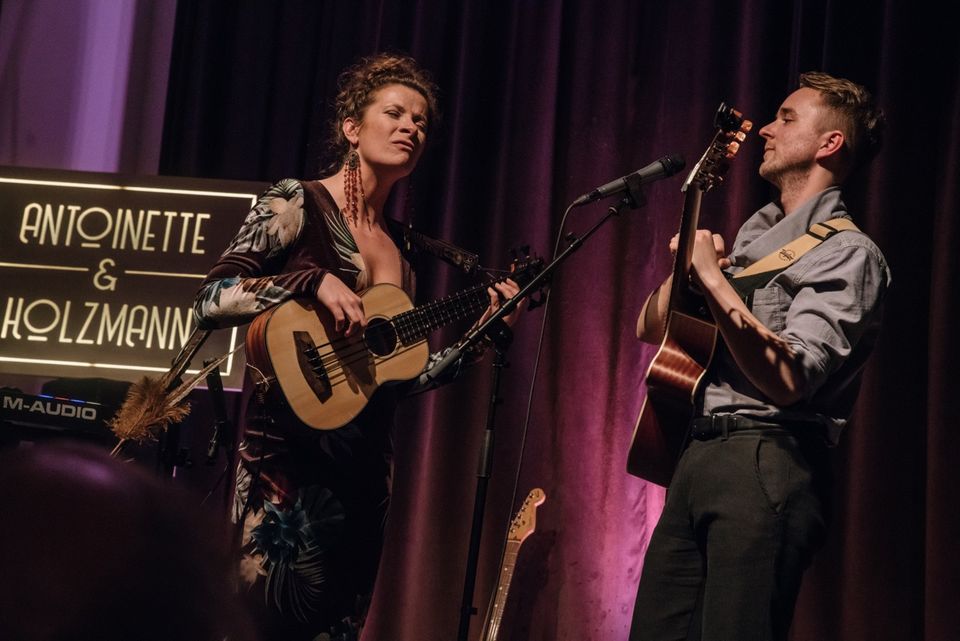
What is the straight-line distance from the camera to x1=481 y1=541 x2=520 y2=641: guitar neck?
11.2 ft

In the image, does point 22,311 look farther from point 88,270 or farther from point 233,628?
point 233,628

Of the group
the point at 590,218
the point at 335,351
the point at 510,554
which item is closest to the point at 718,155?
the point at 335,351

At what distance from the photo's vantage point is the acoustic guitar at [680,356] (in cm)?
219

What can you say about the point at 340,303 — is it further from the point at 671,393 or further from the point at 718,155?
the point at 718,155

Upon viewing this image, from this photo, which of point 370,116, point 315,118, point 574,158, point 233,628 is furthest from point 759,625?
point 315,118

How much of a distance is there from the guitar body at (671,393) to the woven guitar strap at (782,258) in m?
0.12

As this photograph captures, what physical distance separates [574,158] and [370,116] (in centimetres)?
140

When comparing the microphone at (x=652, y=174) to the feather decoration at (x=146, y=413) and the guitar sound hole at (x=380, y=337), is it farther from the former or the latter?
the feather decoration at (x=146, y=413)

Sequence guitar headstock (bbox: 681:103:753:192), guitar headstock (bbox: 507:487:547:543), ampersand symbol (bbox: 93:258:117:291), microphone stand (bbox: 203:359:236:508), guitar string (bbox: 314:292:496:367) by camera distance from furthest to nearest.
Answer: ampersand symbol (bbox: 93:258:117:291) < guitar headstock (bbox: 507:487:547:543) < microphone stand (bbox: 203:359:236:508) < guitar string (bbox: 314:292:496:367) < guitar headstock (bbox: 681:103:753:192)

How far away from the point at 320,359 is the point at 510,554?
4.47ft

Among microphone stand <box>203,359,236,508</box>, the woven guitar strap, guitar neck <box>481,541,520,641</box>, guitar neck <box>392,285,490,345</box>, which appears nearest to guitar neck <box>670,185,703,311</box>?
the woven guitar strap

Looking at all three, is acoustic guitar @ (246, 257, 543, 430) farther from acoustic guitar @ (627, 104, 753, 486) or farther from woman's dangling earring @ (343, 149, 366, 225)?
acoustic guitar @ (627, 104, 753, 486)

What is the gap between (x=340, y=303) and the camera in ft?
7.85

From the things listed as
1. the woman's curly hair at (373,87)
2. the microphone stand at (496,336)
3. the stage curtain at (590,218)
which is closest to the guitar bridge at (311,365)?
the microphone stand at (496,336)
